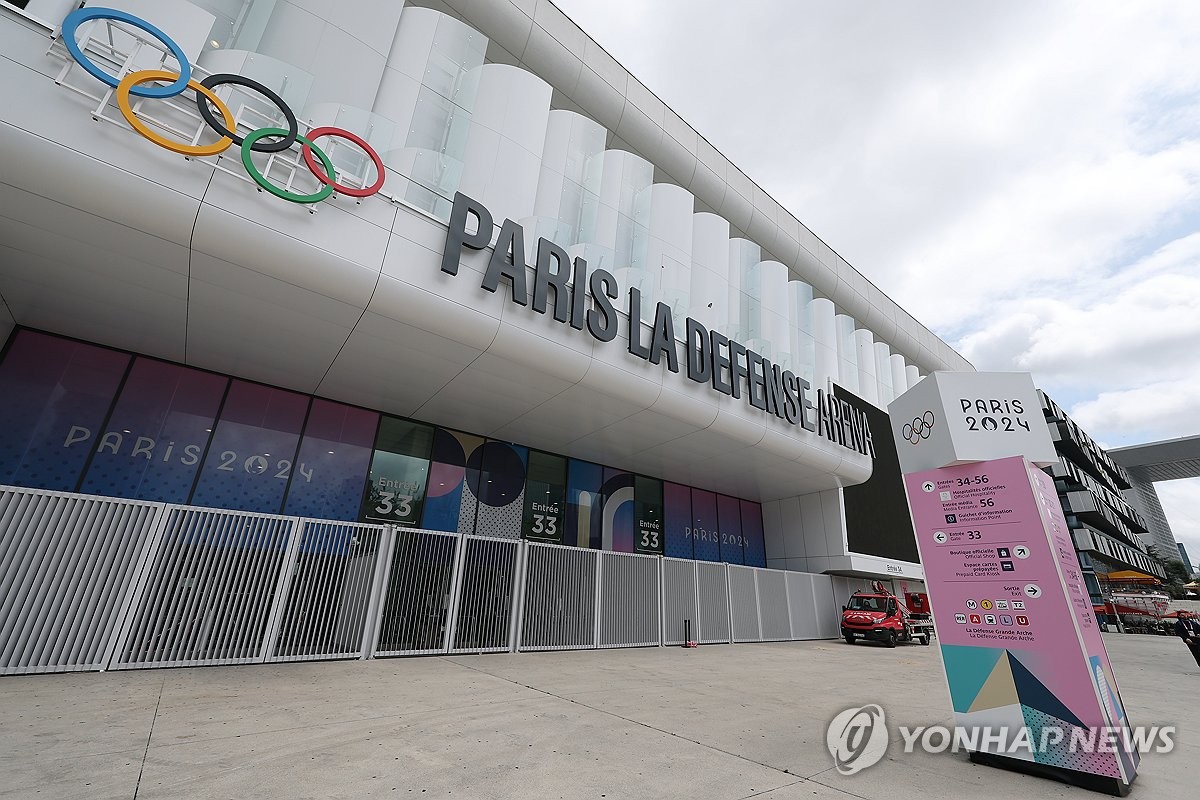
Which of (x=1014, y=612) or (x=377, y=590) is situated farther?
(x=377, y=590)

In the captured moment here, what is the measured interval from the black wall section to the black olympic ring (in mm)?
19372

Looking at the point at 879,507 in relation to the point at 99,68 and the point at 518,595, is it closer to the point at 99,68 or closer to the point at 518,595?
the point at 518,595

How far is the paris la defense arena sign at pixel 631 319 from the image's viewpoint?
10.2 metres

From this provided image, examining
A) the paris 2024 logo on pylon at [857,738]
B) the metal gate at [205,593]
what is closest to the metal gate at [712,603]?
the paris 2024 logo on pylon at [857,738]

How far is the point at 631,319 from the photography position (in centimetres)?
1234

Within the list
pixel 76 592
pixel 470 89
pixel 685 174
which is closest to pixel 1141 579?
pixel 685 174

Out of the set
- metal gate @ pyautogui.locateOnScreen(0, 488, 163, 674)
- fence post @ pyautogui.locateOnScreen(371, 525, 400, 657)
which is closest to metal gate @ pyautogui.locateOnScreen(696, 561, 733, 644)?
fence post @ pyautogui.locateOnScreen(371, 525, 400, 657)

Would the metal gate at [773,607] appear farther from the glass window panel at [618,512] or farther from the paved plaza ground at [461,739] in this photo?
the paved plaza ground at [461,739]

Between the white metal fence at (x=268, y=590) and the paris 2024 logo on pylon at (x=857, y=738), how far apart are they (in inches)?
288

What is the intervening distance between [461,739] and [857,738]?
392cm

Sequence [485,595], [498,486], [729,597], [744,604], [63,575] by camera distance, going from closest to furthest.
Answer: [63,575]
[485,595]
[498,486]
[729,597]
[744,604]

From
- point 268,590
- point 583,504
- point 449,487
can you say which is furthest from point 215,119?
point 583,504

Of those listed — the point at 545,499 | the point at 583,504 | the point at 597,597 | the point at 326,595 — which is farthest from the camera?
the point at 583,504

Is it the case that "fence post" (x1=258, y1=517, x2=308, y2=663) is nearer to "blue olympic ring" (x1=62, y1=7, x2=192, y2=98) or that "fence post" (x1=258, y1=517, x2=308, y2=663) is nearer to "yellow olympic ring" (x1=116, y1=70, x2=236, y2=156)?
"yellow olympic ring" (x1=116, y1=70, x2=236, y2=156)
